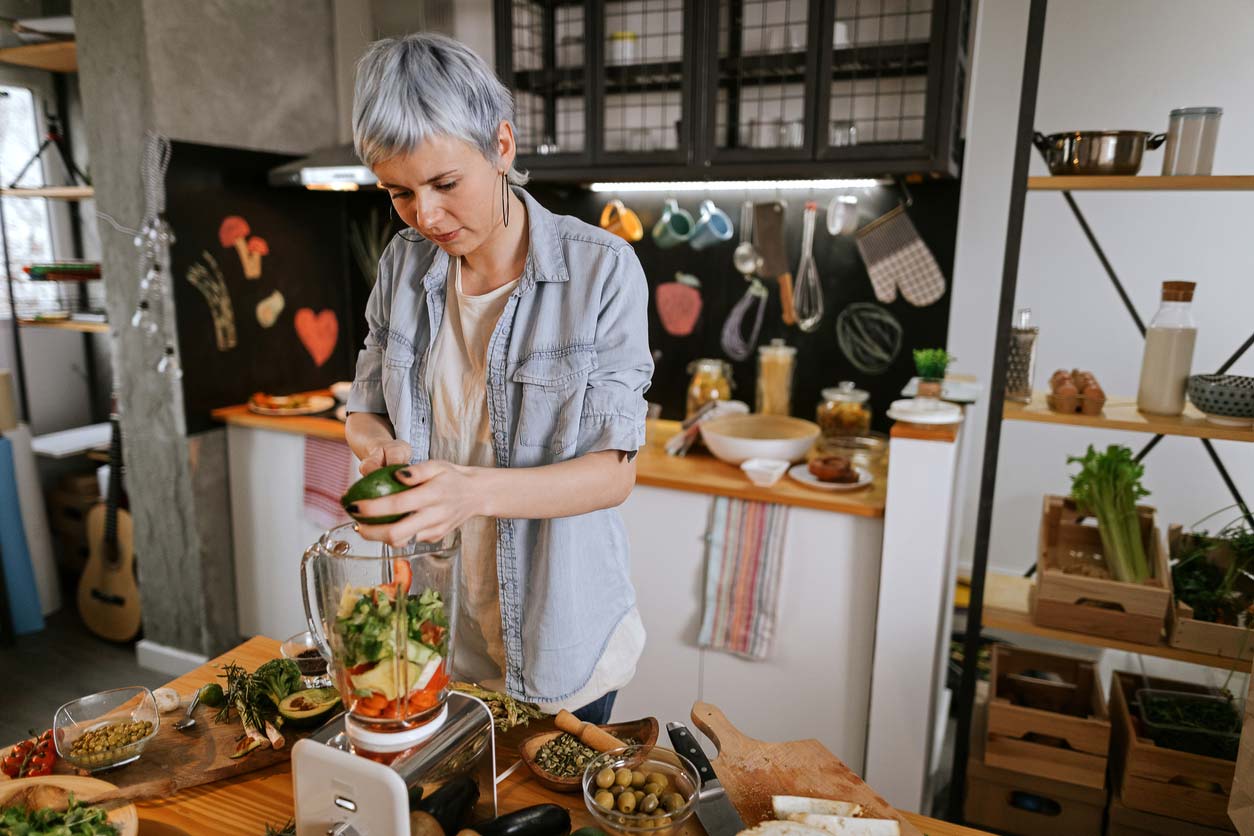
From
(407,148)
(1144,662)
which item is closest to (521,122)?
(407,148)

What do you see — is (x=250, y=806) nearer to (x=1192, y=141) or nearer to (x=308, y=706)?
(x=308, y=706)

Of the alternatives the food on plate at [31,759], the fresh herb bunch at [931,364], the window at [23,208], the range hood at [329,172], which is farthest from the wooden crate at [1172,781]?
the window at [23,208]

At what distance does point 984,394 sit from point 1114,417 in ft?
4.94

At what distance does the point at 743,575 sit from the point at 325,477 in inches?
56.5

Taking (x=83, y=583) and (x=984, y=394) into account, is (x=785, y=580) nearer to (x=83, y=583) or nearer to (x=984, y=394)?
(x=984, y=394)

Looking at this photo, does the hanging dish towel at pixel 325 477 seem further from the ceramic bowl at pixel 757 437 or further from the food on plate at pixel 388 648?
the food on plate at pixel 388 648

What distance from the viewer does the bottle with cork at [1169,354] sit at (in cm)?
188

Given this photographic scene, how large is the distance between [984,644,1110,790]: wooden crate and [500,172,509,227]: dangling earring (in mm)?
1731

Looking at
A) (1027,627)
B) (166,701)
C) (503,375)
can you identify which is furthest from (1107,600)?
(166,701)

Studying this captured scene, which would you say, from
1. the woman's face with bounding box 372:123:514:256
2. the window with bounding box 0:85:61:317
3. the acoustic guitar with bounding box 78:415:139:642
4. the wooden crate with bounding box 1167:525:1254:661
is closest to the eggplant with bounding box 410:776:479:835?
the woman's face with bounding box 372:123:514:256

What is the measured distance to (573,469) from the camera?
3.66 feet

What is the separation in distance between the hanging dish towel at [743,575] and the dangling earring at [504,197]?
1.23m

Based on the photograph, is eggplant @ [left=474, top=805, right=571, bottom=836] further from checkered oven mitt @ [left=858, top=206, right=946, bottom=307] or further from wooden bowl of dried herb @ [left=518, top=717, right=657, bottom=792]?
checkered oven mitt @ [left=858, top=206, right=946, bottom=307]

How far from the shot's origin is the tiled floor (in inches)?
107
